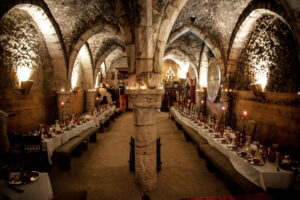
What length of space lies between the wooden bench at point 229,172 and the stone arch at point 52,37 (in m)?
6.24

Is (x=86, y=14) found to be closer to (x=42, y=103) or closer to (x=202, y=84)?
(x=42, y=103)

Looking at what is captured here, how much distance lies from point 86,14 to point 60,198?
6.33 meters

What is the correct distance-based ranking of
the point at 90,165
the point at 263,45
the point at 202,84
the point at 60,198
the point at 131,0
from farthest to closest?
1. the point at 202,84
2. the point at 263,45
3. the point at 90,165
4. the point at 131,0
5. the point at 60,198

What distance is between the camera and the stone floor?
11.9ft

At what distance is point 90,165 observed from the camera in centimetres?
490

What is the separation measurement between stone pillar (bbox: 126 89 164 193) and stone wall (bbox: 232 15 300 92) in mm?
3561

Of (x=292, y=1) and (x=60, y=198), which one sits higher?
(x=292, y=1)

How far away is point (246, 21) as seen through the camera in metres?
6.05

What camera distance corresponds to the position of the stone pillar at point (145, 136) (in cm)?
355

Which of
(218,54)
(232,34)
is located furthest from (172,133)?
(232,34)

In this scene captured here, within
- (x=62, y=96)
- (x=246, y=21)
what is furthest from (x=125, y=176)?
(x=246, y=21)

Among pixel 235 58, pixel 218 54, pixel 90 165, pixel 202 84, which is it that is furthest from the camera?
pixel 202 84

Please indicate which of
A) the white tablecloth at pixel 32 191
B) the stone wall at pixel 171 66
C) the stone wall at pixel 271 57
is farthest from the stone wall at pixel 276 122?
the stone wall at pixel 171 66

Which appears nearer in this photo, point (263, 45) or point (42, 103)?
point (263, 45)
